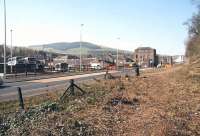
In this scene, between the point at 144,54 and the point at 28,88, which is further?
the point at 144,54

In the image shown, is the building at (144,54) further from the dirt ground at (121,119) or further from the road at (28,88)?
the dirt ground at (121,119)

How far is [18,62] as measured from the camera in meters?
77.5

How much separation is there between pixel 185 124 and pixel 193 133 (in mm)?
1060

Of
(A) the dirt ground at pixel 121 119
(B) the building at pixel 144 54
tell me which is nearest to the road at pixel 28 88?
(A) the dirt ground at pixel 121 119

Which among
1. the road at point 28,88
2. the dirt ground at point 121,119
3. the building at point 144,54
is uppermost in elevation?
the building at point 144,54

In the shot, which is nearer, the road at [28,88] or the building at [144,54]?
the road at [28,88]

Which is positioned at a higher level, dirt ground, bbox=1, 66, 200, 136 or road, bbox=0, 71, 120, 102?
dirt ground, bbox=1, 66, 200, 136

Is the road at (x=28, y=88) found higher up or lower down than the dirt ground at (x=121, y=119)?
lower down

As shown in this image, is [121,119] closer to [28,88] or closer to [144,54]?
[28,88]

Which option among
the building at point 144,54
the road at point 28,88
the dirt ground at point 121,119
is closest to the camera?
the dirt ground at point 121,119

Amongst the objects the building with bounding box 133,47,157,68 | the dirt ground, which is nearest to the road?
the dirt ground

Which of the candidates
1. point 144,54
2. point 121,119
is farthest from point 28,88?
point 144,54

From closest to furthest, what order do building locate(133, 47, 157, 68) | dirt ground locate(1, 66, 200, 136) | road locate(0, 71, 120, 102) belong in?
1. dirt ground locate(1, 66, 200, 136)
2. road locate(0, 71, 120, 102)
3. building locate(133, 47, 157, 68)

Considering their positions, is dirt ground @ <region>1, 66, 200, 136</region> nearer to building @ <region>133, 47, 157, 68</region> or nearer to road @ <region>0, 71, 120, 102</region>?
road @ <region>0, 71, 120, 102</region>
